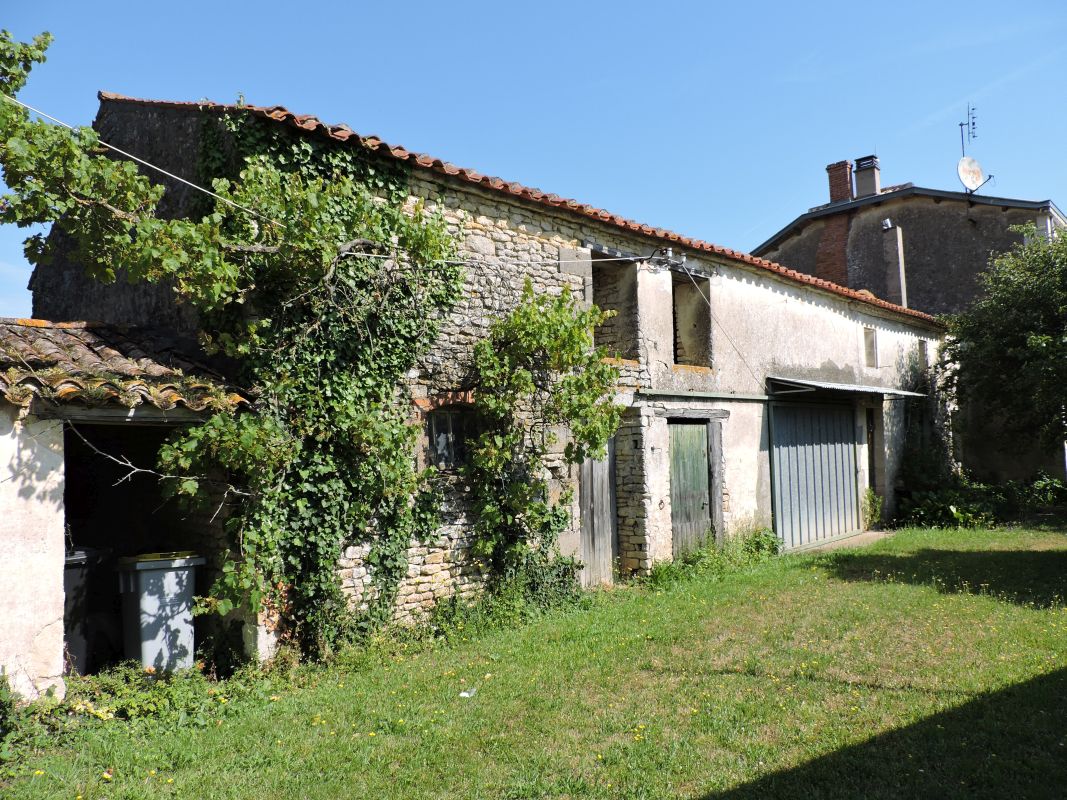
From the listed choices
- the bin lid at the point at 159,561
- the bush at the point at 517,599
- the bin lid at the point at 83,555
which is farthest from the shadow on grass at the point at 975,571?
the bin lid at the point at 83,555

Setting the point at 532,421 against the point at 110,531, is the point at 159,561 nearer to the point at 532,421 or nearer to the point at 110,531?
the point at 110,531

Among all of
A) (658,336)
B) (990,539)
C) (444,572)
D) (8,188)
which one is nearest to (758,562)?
(658,336)

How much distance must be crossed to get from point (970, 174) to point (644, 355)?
468 inches

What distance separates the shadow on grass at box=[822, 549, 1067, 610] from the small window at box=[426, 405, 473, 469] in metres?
5.11

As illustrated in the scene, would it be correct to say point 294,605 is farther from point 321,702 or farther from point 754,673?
point 754,673

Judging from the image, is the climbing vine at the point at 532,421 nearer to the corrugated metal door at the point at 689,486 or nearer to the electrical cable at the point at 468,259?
the electrical cable at the point at 468,259

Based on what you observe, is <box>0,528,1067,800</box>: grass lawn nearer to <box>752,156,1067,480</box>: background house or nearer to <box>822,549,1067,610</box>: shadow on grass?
<box>822,549,1067,610</box>: shadow on grass

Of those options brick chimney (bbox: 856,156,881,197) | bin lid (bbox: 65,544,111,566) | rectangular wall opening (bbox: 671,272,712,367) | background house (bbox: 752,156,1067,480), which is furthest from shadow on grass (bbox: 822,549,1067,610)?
brick chimney (bbox: 856,156,881,197)

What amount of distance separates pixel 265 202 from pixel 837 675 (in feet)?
19.2

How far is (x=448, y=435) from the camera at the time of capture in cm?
726

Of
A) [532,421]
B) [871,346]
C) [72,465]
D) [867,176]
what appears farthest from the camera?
[867,176]

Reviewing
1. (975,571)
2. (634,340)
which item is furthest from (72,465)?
(975,571)

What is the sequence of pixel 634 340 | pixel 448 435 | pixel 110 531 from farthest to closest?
pixel 634 340
pixel 448 435
pixel 110 531

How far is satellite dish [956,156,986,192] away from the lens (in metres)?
15.9
